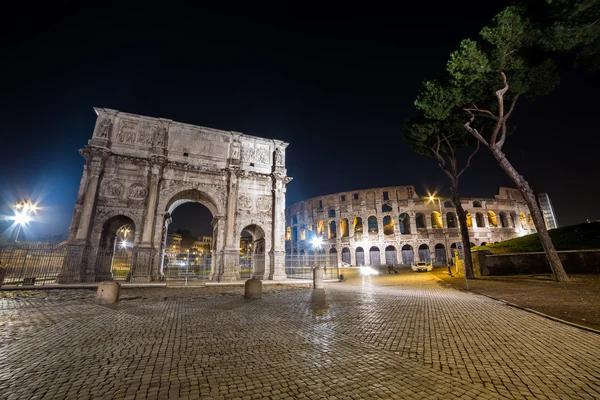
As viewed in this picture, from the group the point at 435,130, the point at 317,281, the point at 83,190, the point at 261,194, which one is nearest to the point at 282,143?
the point at 261,194

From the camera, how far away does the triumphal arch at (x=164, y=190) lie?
56.5ft

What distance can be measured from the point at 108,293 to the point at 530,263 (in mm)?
22308

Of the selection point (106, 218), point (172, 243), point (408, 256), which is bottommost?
point (408, 256)

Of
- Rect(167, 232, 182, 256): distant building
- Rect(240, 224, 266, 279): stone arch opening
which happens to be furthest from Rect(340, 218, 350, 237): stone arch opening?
Rect(167, 232, 182, 256): distant building

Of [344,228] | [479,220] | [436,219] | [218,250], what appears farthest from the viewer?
[344,228]

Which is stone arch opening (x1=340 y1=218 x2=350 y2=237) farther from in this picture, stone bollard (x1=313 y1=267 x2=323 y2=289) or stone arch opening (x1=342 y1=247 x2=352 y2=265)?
stone bollard (x1=313 y1=267 x2=323 y2=289)

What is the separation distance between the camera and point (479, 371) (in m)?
3.27

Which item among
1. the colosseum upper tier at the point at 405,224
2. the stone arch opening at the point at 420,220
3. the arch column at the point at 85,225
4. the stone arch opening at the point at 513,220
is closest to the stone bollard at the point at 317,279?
the arch column at the point at 85,225

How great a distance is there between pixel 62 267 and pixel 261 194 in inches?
558

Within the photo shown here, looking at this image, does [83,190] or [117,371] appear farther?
[83,190]

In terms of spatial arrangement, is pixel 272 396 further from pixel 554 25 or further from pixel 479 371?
pixel 554 25

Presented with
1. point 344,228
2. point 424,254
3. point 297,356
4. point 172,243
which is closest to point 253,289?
point 297,356

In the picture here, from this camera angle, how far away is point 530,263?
50.2ft

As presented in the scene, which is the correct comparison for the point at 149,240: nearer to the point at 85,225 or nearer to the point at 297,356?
the point at 85,225
